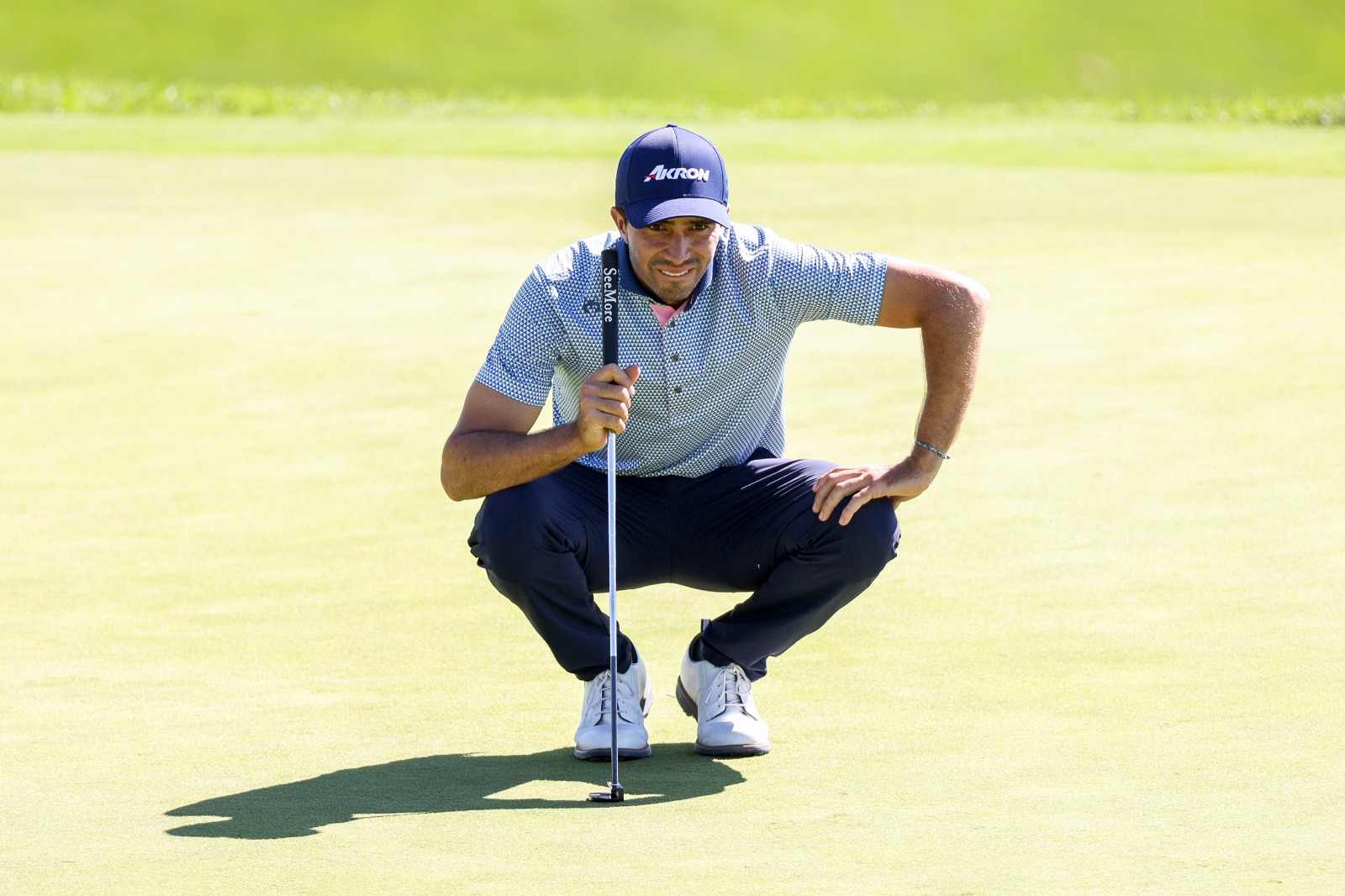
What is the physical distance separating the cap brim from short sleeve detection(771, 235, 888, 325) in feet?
0.63

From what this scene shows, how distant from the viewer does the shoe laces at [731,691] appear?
4.47 meters

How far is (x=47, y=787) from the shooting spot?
4098 mm

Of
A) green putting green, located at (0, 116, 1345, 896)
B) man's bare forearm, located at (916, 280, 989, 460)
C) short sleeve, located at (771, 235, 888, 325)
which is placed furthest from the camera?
man's bare forearm, located at (916, 280, 989, 460)

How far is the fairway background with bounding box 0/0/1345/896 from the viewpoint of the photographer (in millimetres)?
3746

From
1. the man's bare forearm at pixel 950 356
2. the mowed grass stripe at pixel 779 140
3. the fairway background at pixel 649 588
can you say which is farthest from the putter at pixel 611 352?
the mowed grass stripe at pixel 779 140

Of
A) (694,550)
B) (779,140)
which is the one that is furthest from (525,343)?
(779,140)

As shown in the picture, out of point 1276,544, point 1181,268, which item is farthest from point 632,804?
point 1181,268

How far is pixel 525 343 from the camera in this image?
178 inches

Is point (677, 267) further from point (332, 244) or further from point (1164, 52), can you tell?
point (1164, 52)

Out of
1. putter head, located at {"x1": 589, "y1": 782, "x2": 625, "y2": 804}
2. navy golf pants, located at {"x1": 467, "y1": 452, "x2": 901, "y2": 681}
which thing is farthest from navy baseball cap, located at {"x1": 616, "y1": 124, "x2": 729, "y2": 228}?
putter head, located at {"x1": 589, "y1": 782, "x2": 625, "y2": 804}

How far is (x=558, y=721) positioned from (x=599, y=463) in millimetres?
578

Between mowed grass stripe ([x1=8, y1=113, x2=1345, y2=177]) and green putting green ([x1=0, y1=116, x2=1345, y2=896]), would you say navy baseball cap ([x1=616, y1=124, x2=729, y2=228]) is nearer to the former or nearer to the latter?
green putting green ([x1=0, y1=116, x2=1345, y2=896])

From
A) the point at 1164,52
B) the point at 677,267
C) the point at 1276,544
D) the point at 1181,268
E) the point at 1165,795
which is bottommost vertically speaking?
the point at 1165,795

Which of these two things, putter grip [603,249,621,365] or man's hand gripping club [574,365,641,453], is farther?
putter grip [603,249,621,365]
